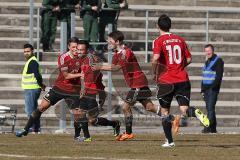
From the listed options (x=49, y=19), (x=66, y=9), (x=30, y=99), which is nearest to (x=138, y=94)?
(x=30, y=99)

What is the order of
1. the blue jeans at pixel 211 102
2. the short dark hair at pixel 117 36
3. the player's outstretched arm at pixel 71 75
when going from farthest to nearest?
the blue jeans at pixel 211 102 → the short dark hair at pixel 117 36 → the player's outstretched arm at pixel 71 75

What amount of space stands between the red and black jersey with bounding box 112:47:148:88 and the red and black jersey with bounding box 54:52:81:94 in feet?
2.26

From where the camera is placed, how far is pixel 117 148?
18453 mm

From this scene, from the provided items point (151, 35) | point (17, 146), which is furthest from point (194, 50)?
point (17, 146)

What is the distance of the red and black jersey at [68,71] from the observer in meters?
20.6

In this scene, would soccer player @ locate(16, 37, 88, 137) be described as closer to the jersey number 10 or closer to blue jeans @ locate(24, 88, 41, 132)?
the jersey number 10

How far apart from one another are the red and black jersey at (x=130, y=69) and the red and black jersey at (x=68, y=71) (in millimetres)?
688

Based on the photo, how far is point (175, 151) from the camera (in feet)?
57.7

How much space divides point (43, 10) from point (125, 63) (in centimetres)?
883

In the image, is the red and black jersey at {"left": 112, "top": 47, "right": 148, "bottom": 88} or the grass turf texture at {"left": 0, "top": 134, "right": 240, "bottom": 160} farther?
the red and black jersey at {"left": 112, "top": 47, "right": 148, "bottom": 88}

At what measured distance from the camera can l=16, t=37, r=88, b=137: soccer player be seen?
20.6m

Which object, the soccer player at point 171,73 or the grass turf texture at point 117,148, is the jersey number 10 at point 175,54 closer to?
the soccer player at point 171,73

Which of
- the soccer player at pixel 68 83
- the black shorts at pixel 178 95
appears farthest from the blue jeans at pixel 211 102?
the black shorts at pixel 178 95

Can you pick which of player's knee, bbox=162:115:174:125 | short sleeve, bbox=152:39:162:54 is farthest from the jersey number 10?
player's knee, bbox=162:115:174:125
